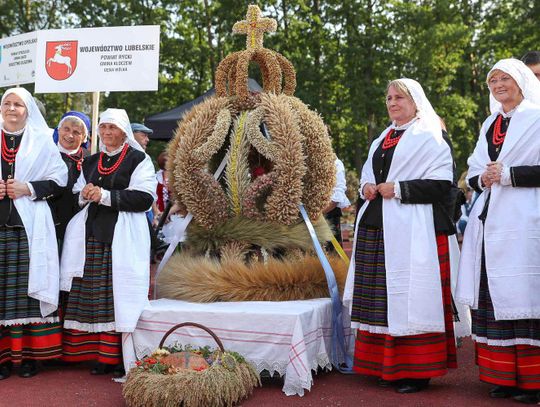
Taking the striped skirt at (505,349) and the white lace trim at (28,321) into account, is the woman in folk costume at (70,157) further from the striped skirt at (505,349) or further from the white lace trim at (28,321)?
the striped skirt at (505,349)

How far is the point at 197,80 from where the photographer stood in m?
22.7

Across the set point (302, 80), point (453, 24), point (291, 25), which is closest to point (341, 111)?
point (302, 80)

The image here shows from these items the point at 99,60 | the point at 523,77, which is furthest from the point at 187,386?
the point at 99,60

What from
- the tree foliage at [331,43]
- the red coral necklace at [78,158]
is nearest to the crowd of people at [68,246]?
the red coral necklace at [78,158]

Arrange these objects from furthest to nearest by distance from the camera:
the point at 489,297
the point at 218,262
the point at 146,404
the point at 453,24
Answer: the point at 453,24 → the point at 218,262 → the point at 489,297 → the point at 146,404

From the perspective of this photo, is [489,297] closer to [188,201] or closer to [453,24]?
[188,201]

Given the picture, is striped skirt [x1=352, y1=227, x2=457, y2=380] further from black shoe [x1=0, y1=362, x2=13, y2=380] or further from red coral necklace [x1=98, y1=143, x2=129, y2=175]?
black shoe [x1=0, y1=362, x2=13, y2=380]

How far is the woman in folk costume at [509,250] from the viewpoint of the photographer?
140 inches

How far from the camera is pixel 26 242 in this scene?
431 centimetres

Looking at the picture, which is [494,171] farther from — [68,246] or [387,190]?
[68,246]

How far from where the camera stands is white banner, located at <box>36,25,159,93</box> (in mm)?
5102

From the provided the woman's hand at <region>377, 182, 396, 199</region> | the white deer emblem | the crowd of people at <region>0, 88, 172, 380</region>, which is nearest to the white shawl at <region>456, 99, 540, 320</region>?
the woman's hand at <region>377, 182, 396, 199</region>

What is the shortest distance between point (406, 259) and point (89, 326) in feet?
7.01

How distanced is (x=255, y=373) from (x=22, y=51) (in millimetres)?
4295
